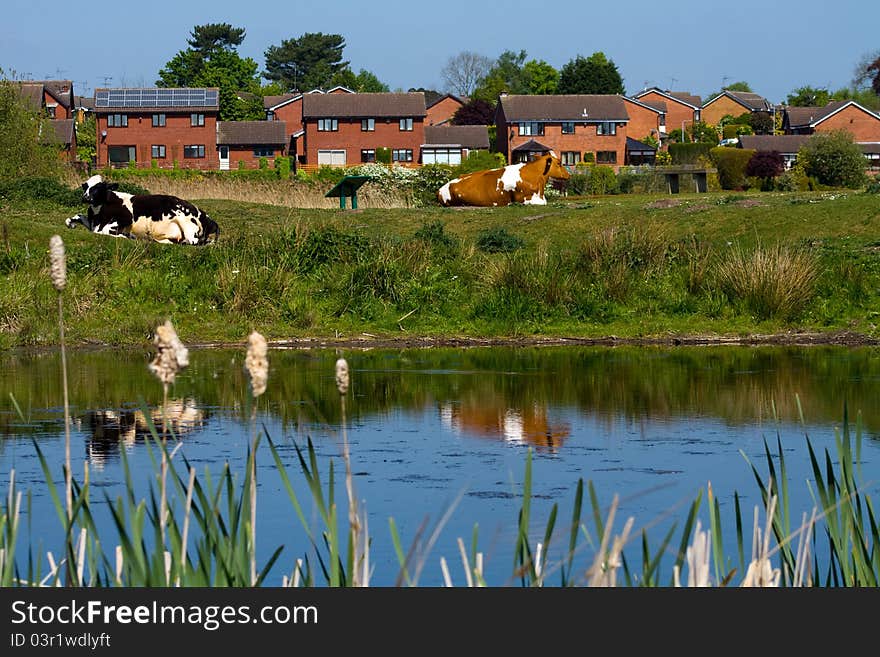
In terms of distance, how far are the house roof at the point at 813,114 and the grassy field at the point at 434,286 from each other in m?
101

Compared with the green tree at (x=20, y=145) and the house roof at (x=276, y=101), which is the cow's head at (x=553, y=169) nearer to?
the green tree at (x=20, y=145)

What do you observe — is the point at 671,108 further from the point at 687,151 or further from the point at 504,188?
the point at 504,188

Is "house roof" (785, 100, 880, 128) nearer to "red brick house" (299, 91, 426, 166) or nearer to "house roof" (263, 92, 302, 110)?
"red brick house" (299, 91, 426, 166)

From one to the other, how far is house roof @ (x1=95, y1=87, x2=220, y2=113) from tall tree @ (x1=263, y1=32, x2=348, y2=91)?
6067cm

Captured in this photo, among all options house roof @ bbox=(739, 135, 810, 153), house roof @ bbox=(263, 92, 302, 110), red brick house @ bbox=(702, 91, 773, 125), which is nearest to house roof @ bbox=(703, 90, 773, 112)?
red brick house @ bbox=(702, 91, 773, 125)

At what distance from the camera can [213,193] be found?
31.1m

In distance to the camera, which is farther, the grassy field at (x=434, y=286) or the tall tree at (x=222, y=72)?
the tall tree at (x=222, y=72)

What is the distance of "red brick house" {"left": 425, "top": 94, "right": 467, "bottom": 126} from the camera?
142 meters

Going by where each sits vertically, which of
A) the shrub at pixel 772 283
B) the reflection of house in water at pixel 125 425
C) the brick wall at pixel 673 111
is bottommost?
the reflection of house in water at pixel 125 425

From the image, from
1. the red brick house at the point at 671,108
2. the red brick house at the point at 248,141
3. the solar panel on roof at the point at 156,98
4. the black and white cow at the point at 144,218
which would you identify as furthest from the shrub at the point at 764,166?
the red brick house at the point at 671,108

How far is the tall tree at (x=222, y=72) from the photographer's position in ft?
401

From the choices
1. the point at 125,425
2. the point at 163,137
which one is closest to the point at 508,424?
the point at 125,425

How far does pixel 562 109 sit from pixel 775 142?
15.4 m
